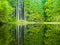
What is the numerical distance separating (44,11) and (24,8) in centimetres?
339

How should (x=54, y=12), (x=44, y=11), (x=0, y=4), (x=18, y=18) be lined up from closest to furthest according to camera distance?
(x=0, y=4) → (x=18, y=18) → (x=54, y=12) → (x=44, y=11)

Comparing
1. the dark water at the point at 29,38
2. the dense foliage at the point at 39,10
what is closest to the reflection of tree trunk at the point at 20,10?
the dense foliage at the point at 39,10

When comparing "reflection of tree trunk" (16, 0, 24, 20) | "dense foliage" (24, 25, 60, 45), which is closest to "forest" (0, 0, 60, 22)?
"reflection of tree trunk" (16, 0, 24, 20)

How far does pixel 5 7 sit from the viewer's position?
20.2 meters

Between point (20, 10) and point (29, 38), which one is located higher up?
point (20, 10)

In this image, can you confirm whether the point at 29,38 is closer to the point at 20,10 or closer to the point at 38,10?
the point at 20,10

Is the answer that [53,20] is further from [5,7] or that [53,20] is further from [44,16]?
[5,7]

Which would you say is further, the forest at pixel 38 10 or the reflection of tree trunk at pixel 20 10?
the forest at pixel 38 10

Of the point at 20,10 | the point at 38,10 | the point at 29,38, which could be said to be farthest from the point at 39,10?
the point at 29,38

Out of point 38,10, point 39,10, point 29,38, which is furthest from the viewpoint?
point 39,10

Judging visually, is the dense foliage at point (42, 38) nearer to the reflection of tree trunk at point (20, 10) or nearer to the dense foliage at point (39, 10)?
the reflection of tree trunk at point (20, 10)

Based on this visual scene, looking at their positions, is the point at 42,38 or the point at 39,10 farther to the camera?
the point at 39,10

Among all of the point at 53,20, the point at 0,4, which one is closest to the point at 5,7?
the point at 0,4

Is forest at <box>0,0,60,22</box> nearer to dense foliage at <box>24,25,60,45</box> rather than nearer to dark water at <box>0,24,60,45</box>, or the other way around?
dark water at <box>0,24,60,45</box>
